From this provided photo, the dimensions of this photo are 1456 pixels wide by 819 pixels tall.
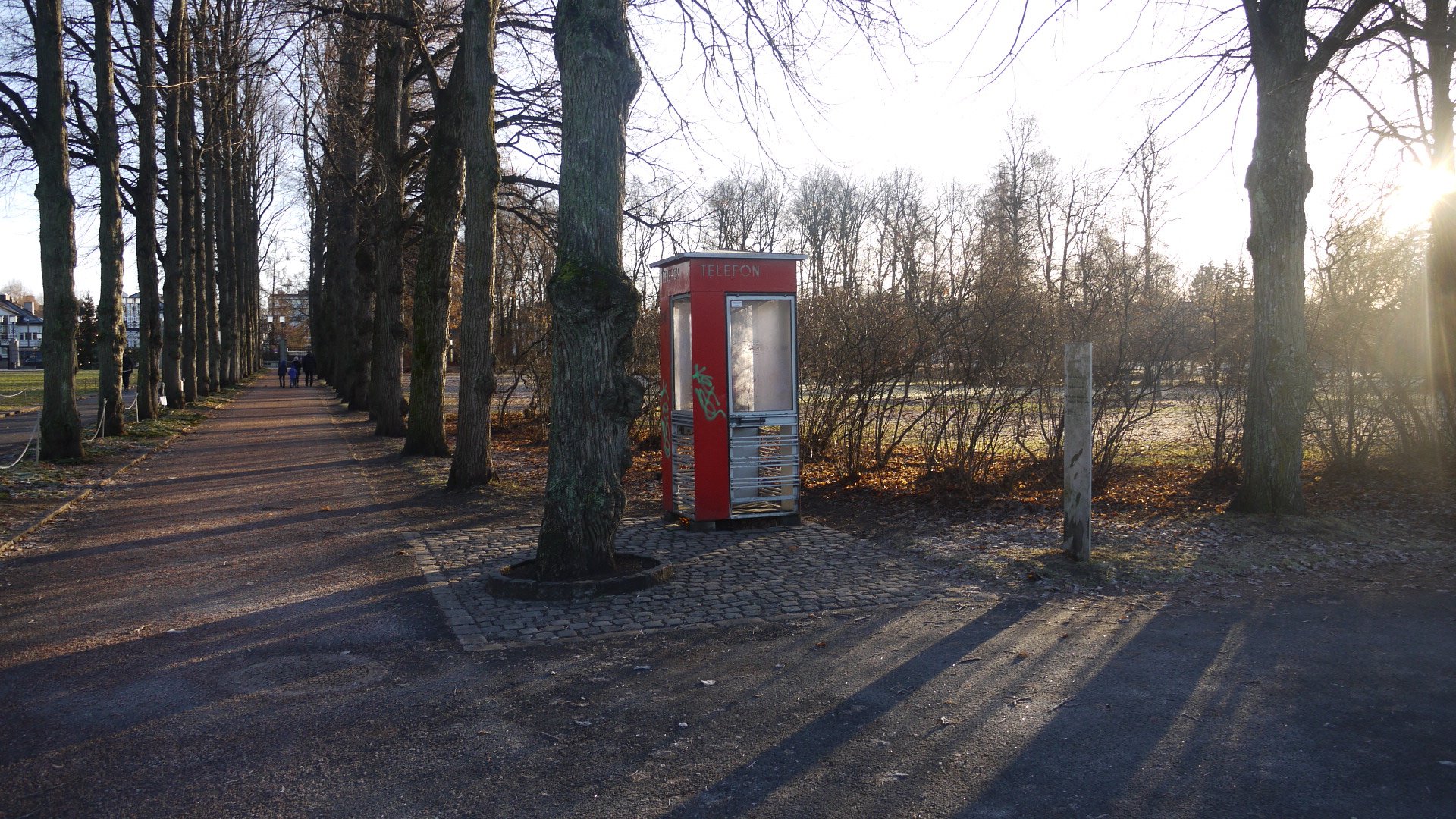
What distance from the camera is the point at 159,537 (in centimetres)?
1012

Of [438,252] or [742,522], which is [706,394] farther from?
[438,252]

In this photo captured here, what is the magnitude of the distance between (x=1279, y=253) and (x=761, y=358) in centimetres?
507

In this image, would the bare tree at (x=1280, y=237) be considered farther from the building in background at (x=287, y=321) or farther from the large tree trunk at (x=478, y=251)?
the building in background at (x=287, y=321)

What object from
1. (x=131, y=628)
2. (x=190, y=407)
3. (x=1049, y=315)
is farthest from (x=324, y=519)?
(x=190, y=407)

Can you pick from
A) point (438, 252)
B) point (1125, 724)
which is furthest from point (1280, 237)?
point (438, 252)

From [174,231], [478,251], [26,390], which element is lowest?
[26,390]

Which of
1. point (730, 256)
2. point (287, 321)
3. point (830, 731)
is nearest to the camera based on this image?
point (830, 731)

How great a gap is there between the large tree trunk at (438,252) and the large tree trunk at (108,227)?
6474 mm

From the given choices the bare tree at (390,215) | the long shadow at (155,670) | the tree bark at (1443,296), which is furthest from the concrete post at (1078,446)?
the bare tree at (390,215)

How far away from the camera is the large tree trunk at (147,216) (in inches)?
869

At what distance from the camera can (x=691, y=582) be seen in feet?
25.6

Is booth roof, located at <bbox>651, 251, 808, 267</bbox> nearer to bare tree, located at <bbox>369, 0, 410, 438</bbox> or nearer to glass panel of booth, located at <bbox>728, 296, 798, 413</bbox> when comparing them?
glass panel of booth, located at <bbox>728, 296, 798, 413</bbox>

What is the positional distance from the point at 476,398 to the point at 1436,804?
11.4 meters

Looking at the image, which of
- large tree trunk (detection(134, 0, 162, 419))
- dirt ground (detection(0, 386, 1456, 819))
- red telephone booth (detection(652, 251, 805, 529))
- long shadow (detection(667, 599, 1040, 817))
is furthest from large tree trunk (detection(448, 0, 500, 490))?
large tree trunk (detection(134, 0, 162, 419))
